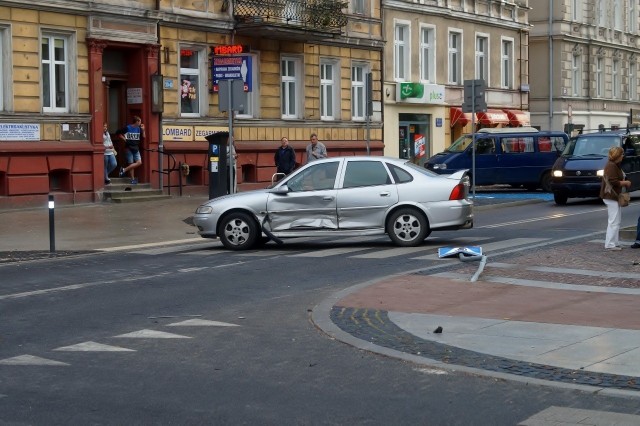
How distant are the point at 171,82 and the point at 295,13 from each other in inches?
223

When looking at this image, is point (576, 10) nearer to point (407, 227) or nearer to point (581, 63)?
point (581, 63)

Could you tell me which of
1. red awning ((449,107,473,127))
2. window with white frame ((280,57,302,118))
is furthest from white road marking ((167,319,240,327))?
red awning ((449,107,473,127))

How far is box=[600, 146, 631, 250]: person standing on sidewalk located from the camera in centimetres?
1769

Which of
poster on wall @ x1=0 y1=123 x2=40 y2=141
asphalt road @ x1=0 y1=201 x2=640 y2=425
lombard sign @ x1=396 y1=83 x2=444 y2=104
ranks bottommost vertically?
asphalt road @ x1=0 y1=201 x2=640 y2=425

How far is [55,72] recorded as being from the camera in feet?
95.6

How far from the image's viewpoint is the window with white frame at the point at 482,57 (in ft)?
160

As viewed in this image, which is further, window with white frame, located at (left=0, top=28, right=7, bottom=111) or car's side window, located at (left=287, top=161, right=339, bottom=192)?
window with white frame, located at (left=0, top=28, right=7, bottom=111)

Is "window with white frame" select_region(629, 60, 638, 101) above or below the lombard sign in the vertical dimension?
above

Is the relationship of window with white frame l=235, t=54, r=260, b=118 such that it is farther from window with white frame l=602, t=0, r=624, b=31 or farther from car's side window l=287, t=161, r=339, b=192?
window with white frame l=602, t=0, r=624, b=31

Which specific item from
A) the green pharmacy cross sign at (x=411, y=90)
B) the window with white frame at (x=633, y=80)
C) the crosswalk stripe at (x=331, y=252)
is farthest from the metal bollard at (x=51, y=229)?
the window with white frame at (x=633, y=80)

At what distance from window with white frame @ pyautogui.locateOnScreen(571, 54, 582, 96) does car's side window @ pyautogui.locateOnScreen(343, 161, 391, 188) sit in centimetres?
4010

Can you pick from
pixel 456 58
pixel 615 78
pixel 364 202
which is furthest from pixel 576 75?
pixel 364 202

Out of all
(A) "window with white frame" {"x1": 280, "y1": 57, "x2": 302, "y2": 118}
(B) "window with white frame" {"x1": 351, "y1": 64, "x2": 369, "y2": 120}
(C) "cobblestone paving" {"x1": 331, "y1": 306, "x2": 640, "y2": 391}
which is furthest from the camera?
(B) "window with white frame" {"x1": 351, "y1": 64, "x2": 369, "y2": 120}

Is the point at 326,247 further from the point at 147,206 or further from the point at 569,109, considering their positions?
the point at 569,109
